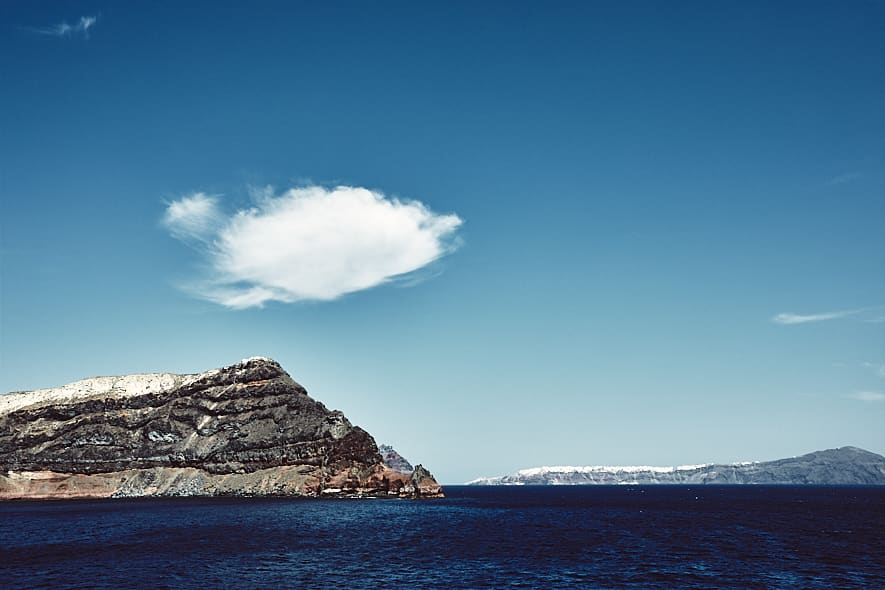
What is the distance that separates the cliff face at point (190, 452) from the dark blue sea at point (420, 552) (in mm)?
63941

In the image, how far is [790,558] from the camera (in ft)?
224

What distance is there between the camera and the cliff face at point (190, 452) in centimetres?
17950

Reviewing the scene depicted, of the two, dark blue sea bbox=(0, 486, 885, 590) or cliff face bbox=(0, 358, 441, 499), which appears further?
cliff face bbox=(0, 358, 441, 499)

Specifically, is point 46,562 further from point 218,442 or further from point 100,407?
point 100,407

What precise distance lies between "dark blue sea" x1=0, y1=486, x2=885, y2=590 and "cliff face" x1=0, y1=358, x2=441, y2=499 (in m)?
63.9

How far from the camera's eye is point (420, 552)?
7138 cm

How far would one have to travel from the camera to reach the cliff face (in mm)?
179500

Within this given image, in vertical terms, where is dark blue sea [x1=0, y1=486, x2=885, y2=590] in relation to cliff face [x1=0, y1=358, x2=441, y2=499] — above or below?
below

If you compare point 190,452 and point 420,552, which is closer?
point 420,552

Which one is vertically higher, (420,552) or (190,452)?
(190,452)

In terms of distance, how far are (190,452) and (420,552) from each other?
13906 cm

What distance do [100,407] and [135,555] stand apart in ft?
493

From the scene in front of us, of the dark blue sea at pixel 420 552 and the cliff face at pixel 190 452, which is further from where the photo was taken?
the cliff face at pixel 190 452

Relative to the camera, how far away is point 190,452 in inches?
7352
